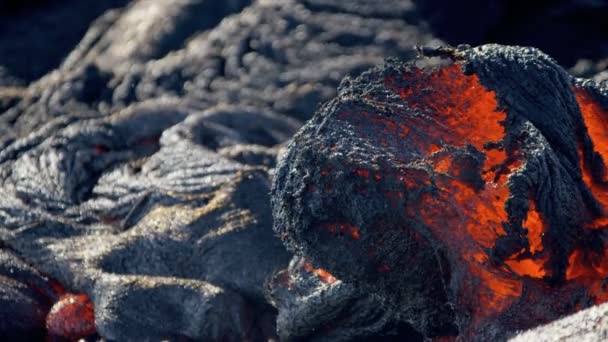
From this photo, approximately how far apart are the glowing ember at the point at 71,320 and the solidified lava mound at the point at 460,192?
180 cm

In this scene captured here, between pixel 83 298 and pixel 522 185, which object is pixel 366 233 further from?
pixel 83 298

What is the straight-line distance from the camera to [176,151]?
529cm

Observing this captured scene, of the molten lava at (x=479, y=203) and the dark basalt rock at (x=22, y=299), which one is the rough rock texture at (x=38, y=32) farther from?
the molten lava at (x=479, y=203)

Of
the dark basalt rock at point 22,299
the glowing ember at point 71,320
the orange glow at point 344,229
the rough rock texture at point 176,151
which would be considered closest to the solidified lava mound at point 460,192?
the orange glow at point 344,229

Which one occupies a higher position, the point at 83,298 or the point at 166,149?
the point at 166,149

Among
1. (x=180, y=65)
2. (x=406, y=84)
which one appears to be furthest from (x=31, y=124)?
(x=406, y=84)

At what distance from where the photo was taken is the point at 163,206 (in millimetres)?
4750

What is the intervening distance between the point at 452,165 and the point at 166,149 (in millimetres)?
2997

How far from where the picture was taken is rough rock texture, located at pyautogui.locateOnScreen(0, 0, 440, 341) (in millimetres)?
4078

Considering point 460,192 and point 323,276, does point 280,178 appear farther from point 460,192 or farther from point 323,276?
point 323,276

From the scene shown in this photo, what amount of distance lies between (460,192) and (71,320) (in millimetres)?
2339

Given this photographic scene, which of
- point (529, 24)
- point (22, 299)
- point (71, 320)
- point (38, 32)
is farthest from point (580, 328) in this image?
point (38, 32)

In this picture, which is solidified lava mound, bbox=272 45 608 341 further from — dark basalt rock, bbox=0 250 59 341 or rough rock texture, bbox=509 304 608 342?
dark basalt rock, bbox=0 250 59 341

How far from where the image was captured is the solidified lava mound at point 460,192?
264 cm
